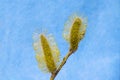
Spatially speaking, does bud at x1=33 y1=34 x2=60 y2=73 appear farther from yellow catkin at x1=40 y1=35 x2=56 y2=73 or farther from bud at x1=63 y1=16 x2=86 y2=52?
bud at x1=63 y1=16 x2=86 y2=52

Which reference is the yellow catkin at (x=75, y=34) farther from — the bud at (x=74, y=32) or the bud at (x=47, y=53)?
the bud at (x=47, y=53)

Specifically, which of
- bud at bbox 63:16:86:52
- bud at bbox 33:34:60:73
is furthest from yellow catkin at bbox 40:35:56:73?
bud at bbox 63:16:86:52

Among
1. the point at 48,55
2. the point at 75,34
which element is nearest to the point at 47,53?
the point at 48,55

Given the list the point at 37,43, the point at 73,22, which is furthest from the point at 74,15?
the point at 37,43

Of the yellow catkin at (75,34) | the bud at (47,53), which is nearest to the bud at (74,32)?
the yellow catkin at (75,34)

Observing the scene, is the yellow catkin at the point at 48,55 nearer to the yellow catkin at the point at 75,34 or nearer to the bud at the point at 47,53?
the bud at the point at 47,53

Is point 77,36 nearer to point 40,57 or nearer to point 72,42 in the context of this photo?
point 72,42

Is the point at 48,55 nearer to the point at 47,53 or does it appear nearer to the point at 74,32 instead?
the point at 47,53
